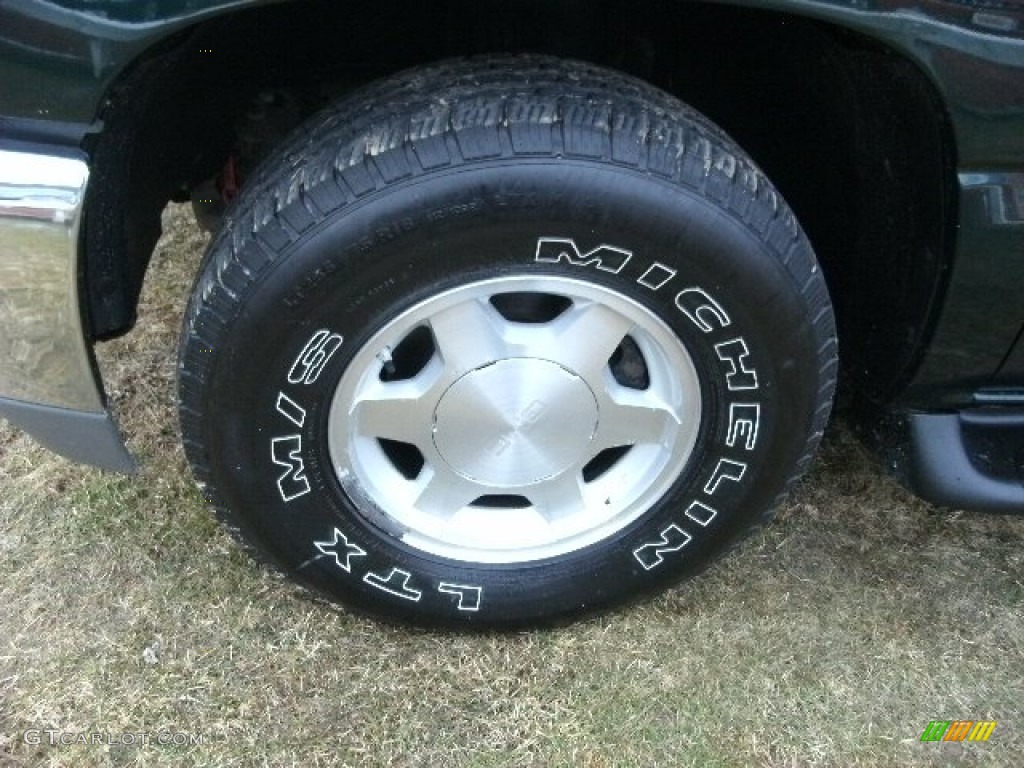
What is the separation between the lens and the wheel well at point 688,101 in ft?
6.03

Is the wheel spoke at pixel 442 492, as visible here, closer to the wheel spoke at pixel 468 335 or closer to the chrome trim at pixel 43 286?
the wheel spoke at pixel 468 335

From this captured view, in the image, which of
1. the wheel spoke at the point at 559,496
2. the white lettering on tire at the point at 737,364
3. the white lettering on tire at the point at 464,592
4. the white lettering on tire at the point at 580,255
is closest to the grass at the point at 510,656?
the white lettering on tire at the point at 464,592

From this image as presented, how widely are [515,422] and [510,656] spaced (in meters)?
0.52

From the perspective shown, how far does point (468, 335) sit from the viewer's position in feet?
6.23

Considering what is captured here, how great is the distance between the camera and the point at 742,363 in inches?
74.8

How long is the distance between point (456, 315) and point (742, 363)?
506mm

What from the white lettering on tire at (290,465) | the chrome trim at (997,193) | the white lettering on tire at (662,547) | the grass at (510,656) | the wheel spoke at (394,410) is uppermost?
the chrome trim at (997,193)

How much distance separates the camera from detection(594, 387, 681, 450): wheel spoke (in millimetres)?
2000

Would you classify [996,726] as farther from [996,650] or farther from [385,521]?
[385,521]

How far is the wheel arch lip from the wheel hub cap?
2.00 feet

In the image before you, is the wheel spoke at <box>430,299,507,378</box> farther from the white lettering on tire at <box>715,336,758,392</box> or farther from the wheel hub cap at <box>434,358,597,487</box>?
the white lettering on tire at <box>715,336,758,392</box>

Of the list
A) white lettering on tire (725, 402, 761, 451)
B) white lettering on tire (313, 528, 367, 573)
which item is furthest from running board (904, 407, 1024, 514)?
white lettering on tire (313, 528, 367, 573)

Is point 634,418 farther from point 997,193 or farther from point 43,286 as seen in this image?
point 43,286

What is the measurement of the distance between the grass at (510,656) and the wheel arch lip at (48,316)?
0.43 meters
